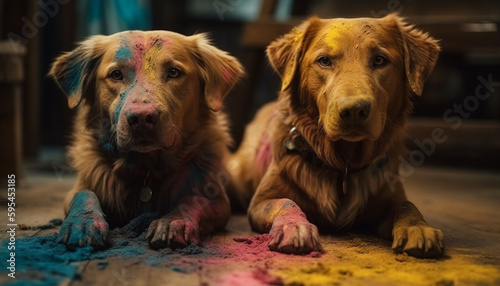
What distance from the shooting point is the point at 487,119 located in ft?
22.9

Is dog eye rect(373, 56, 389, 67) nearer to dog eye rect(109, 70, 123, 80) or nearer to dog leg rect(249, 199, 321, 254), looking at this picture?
dog leg rect(249, 199, 321, 254)

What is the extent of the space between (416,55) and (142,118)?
4.95 ft

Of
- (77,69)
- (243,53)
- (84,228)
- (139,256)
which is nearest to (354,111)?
(139,256)

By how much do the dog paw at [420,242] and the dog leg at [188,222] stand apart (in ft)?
3.11

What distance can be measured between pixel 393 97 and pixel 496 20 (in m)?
2.61

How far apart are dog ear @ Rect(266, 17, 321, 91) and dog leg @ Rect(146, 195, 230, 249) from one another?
763 millimetres

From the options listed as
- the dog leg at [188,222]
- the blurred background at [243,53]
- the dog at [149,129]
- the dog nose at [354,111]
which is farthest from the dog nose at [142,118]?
the blurred background at [243,53]

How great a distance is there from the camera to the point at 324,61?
2.90 metres

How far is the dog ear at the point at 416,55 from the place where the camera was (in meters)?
2.96

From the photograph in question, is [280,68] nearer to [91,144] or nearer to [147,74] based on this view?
[147,74]

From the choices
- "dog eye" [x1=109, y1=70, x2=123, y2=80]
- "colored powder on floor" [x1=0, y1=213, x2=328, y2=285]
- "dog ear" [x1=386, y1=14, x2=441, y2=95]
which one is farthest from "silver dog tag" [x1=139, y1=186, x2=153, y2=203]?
"dog ear" [x1=386, y1=14, x2=441, y2=95]

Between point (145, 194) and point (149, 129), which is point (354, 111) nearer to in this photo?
point (149, 129)

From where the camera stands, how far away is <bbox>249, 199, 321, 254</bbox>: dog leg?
248 cm

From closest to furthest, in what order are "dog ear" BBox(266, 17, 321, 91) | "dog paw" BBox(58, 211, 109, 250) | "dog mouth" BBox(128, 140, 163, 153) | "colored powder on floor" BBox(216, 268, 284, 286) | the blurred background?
"colored powder on floor" BBox(216, 268, 284, 286) < "dog paw" BBox(58, 211, 109, 250) < "dog mouth" BBox(128, 140, 163, 153) < "dog ear" BBox(266, 17, 321, 91) < the blurred background
